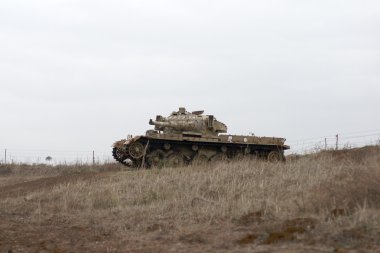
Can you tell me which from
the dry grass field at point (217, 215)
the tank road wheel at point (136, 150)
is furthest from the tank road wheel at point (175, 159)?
the dry grass field at point (217, 215)

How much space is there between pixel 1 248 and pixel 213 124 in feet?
60.0

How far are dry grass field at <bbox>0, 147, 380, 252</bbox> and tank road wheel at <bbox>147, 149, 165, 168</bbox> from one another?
9718 mm

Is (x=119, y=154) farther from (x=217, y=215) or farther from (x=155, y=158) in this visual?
(x=217, y=215)

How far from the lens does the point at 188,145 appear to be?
24.5m

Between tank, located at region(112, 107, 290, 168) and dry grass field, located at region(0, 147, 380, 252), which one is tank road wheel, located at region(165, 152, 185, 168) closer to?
tank, located at region(112, 107, 290, 168)

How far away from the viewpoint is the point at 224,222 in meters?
8.37

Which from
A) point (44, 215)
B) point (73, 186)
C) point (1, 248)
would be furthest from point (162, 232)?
point (73, 186)

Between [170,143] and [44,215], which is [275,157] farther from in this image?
[44,215]

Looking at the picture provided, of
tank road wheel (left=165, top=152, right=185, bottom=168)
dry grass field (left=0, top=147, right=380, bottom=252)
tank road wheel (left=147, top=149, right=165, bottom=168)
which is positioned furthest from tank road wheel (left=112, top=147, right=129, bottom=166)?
dry grass field (left=0, top=147, right=380, bottom=252)

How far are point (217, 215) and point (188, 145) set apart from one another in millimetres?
15621

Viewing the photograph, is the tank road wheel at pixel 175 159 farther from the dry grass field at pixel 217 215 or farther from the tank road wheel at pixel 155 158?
the dry grass field at pixel 217 215

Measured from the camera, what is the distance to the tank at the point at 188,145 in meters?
23.6

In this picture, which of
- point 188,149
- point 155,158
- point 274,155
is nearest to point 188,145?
point 188,149

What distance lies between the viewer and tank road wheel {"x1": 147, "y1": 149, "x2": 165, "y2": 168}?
78.3 feet
